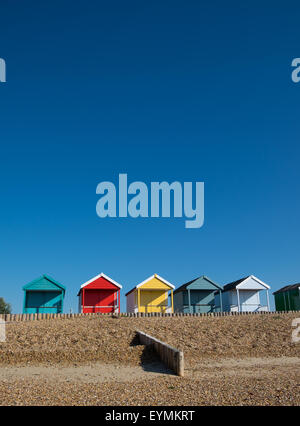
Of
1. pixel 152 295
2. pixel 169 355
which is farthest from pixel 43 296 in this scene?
pixel 169 355

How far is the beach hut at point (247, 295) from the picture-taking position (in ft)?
126

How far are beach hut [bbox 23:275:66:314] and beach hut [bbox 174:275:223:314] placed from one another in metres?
12.2

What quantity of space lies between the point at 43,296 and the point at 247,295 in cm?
2100

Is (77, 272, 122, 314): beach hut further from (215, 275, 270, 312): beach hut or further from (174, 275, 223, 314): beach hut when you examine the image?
(215, 275, 270, 312): beach hut

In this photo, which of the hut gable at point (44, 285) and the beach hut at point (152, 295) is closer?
the hut gable at point (44, 285)

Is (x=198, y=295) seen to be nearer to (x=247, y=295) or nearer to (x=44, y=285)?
(x=247, y=295)

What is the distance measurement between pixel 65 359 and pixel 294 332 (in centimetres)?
1187

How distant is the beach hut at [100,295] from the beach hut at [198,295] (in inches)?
287

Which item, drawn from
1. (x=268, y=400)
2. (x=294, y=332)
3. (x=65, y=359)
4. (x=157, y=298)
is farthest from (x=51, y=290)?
(x=268, y=400)

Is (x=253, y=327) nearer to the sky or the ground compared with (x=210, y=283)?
nearer to the ground

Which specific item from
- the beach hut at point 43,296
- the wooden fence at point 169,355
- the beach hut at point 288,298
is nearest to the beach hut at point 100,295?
the beach hut at point 43,296

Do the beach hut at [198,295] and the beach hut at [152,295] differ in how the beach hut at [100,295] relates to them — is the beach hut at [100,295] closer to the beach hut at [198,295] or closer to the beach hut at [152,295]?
the beach hut at [152,295]

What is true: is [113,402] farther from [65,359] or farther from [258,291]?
[258,291]
